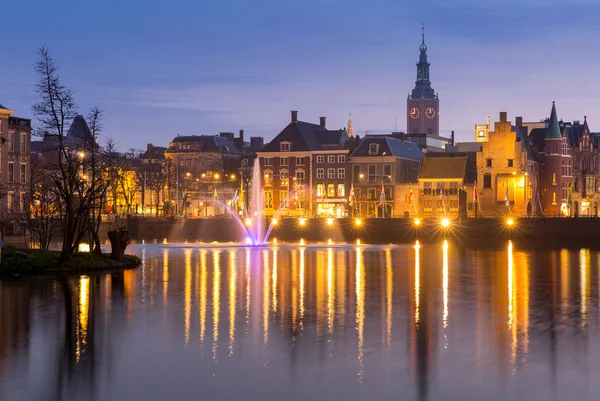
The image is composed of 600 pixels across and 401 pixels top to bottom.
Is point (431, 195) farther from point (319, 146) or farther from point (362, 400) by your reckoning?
point (362, 400)

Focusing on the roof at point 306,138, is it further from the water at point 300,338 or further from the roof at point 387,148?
the water at point 300,338

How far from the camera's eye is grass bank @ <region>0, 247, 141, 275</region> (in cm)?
4806

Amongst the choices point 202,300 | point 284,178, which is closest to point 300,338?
point 202,300

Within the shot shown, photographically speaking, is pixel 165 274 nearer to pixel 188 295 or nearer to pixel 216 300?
pixel 188 295

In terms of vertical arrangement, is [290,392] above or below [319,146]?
below

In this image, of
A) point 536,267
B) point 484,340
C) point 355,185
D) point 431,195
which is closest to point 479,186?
point 431,195

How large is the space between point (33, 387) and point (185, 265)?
1557 inches

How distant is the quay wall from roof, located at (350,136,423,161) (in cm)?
2809

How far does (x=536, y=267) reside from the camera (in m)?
63.0

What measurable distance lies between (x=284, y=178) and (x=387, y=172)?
18.2m

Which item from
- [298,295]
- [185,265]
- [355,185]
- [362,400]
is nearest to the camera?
[362,400]

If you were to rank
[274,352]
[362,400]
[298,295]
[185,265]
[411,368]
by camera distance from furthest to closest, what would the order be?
[185,265] < [298,295] < [274,352] < [411,368] < [362,400]

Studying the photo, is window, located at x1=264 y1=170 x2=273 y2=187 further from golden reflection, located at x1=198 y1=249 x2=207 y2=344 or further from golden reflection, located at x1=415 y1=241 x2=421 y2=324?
golden reflection, located at x1=198 y1=249 x2=207 y2=344

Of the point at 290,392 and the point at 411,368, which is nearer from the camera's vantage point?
the point at 290,392
